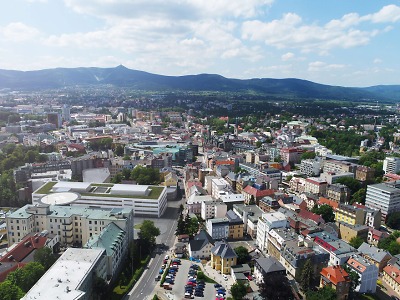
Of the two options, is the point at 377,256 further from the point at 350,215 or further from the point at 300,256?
the point at 350,215

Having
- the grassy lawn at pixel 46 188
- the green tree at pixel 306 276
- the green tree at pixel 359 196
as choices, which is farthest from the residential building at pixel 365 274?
the grassy lawn at pixel 46 188

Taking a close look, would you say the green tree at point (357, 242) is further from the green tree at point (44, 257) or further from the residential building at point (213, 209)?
the green tree at point (44, 257)

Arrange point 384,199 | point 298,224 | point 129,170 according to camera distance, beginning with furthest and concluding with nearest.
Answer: point 129,170
point 384,199
point 298,224

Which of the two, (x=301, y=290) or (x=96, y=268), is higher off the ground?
(x=96, y=268)

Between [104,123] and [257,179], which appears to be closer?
[257,179]

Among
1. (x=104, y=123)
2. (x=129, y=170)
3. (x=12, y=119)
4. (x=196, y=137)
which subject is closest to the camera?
(x=129, y=170)

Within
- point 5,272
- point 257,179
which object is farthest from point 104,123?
point 5,272

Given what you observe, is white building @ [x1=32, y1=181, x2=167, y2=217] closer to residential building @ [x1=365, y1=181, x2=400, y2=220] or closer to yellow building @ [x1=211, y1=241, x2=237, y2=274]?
yellow building @ [x1=211, y1=241, x2=237, y2=274]

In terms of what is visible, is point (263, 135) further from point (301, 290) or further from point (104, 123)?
point (301, 290)
